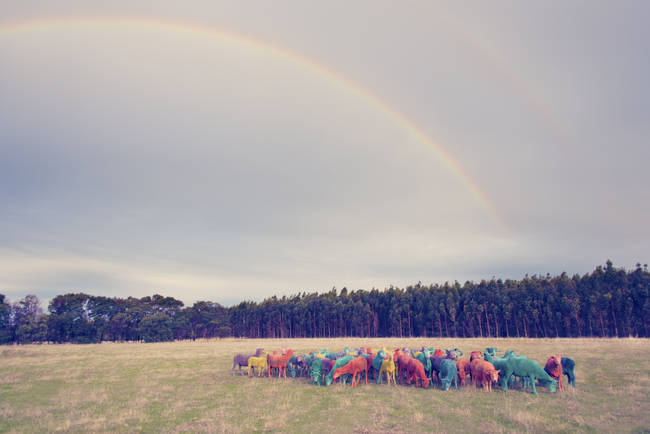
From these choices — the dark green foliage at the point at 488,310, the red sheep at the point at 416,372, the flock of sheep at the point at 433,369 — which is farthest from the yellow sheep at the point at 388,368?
the dark green foliage at the point at 488,310

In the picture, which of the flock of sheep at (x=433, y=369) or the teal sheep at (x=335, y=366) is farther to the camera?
the teal sheep at (x=335, y=366)

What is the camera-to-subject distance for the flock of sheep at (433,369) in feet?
60.8

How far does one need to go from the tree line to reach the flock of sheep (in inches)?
2549

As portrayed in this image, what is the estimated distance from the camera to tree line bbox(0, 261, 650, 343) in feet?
239

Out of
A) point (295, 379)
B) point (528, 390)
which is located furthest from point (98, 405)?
point (528, 390)

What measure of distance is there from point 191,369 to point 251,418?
729 inches

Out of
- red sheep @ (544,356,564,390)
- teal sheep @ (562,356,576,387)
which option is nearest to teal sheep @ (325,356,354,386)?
red sheep @ (544,356,564,390)

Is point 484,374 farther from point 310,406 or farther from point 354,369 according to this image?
point 310,406

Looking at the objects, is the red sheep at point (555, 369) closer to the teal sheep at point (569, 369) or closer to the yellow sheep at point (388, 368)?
the teal sheep at point (569, 369)

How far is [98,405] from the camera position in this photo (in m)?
17.4

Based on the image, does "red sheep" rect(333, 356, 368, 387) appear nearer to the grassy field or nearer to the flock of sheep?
the flock of sheep

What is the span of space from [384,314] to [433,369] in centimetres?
8355

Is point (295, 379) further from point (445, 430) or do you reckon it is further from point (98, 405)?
point (445, 430)

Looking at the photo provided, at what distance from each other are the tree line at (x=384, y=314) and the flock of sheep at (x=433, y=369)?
64744mm
